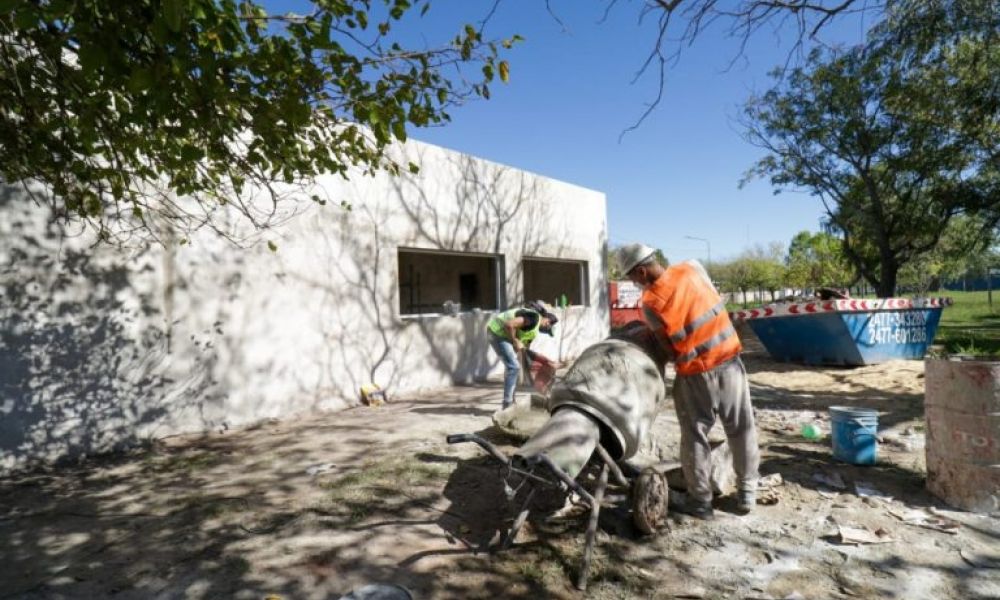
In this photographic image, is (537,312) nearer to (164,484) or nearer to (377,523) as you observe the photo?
(377,523)

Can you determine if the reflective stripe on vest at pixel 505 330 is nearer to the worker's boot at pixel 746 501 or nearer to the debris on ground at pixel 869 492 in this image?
the worker's boot at pixel 746 501

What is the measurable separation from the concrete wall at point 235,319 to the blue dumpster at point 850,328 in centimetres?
478

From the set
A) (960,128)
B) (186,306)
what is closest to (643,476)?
(186,306)

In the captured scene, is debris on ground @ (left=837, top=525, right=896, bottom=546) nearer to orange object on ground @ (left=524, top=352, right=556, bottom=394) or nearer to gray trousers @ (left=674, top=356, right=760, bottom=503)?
gray trousers @ (left=674, top=356, right=760, bottom=503)

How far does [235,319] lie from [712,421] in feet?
16.1

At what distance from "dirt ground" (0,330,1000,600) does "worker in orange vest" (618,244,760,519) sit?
0.99 ft

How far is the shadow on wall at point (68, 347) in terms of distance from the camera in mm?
4527

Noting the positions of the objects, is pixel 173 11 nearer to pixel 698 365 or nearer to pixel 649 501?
pixel 698 365

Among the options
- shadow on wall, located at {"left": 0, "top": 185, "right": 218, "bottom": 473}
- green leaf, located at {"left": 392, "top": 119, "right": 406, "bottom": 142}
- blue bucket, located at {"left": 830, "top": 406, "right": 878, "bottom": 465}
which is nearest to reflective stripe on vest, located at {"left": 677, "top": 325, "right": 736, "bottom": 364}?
blue bucket, located at {"left": 830, "top": 406, "right": 878, "bottom": 465}

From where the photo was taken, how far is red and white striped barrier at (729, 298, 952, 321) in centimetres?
867

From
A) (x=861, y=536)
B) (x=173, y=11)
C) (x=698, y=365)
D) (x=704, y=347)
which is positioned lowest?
(x=861, y=536)

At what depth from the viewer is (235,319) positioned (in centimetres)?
591

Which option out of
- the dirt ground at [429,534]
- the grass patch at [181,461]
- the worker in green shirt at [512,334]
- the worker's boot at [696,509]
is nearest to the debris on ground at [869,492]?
the dirt ground at [429,534]

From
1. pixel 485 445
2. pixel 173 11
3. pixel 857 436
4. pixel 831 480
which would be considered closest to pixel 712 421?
pixel 831 480
